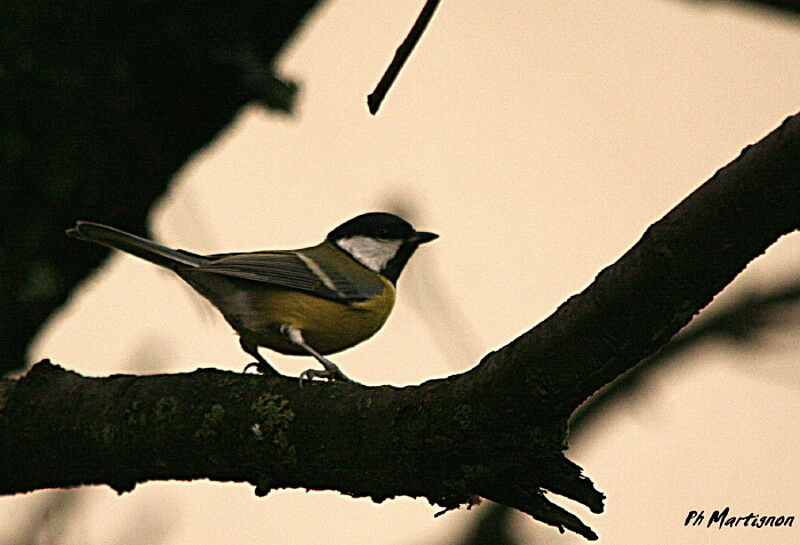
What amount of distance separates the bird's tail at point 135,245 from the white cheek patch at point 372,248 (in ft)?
2.96

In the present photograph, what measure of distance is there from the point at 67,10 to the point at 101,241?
59 cm

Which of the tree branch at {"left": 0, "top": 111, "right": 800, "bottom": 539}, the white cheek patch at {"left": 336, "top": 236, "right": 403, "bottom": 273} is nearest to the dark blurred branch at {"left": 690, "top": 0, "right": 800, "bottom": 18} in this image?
the tree branch at {"left": 0, "top": 111, "right": 800, "bottom": 539}

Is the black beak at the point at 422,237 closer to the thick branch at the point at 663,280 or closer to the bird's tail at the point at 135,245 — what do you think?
the bird's tail at the point at 135,245

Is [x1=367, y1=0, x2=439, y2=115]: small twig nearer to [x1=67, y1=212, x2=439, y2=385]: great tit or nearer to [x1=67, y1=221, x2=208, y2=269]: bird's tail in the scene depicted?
[x1=67, y1=221, x2=208, y2=269]: bird's tail

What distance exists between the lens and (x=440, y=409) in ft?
5.25

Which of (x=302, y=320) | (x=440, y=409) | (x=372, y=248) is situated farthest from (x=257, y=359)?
(x=440, y=409)

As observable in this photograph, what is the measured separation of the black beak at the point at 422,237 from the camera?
4.00m

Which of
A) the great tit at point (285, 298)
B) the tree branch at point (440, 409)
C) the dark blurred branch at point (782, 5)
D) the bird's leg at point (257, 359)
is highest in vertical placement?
the dark blurred branch at point (782, 5)

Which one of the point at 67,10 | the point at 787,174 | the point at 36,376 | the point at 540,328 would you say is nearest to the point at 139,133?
the point at 67,10

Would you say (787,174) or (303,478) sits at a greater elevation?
(787,174)

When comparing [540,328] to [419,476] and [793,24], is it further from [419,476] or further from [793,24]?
[793,24]

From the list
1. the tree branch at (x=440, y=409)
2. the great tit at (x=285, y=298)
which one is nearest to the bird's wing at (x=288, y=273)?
the great tit at (x=285, y=298)

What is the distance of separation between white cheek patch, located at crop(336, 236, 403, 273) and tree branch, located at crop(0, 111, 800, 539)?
1.90 meters

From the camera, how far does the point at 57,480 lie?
79.7 inches
